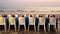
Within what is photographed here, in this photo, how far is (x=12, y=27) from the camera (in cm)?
169

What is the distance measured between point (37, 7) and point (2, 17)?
0.56m

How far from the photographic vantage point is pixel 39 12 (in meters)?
1.72

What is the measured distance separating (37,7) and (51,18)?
1.00 ft

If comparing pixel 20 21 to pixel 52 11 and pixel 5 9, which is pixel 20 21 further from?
pixel 52 11

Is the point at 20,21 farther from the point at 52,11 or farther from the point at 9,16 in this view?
the point at 52,11

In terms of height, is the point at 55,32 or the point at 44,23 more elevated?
the point at 44,23

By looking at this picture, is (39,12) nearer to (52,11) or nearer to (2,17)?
(52,11)

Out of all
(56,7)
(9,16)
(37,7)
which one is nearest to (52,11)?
(56,7)

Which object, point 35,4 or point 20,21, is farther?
point 35,4

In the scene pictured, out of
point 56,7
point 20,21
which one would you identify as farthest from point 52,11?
point 20,21

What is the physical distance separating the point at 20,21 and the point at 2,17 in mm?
272

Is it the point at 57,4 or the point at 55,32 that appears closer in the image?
the point at 55,32

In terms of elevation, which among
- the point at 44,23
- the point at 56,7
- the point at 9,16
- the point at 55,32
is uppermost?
the point at 56,7

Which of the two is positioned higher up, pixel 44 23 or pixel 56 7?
pixel 56 7
